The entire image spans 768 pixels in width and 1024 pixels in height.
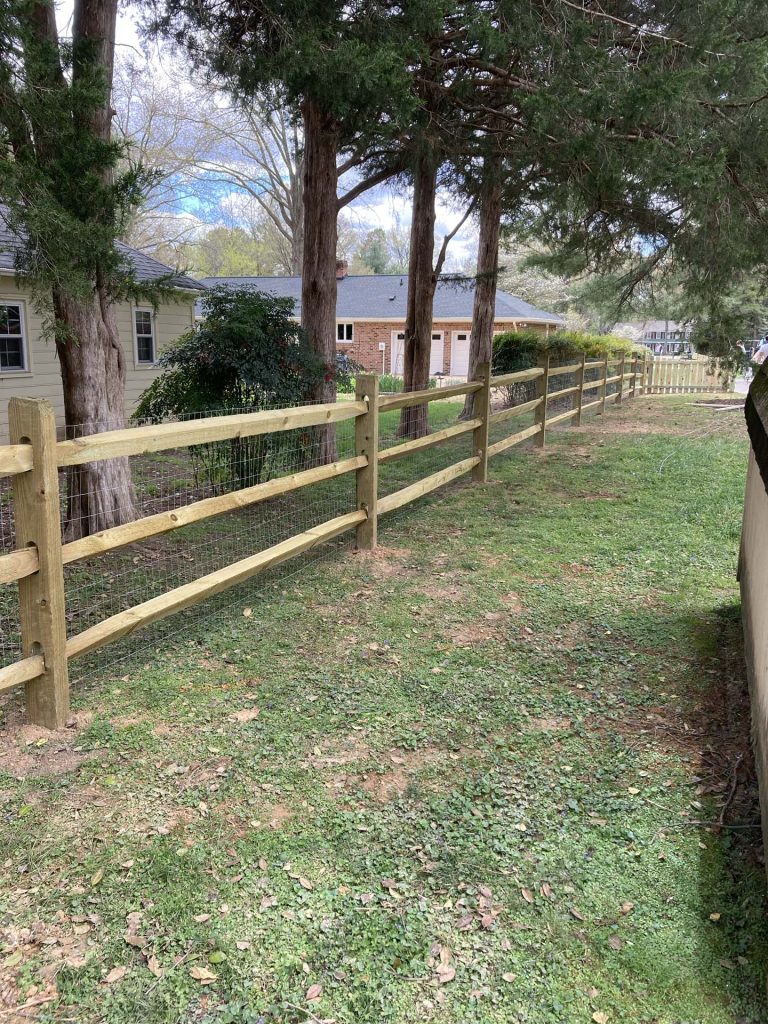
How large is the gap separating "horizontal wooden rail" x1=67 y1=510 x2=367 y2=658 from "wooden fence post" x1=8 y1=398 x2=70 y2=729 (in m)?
0.15

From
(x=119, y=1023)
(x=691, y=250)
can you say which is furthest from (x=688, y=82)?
(x=119, y=1023)

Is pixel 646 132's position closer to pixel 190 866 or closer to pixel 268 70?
pixel 268 70

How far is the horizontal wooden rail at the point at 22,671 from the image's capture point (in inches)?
123

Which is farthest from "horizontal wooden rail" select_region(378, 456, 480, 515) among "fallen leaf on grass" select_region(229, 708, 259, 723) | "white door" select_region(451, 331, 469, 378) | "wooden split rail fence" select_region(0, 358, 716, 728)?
"white door" select_region(451, 331, 469, 378)

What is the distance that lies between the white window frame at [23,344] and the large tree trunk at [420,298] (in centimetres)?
626

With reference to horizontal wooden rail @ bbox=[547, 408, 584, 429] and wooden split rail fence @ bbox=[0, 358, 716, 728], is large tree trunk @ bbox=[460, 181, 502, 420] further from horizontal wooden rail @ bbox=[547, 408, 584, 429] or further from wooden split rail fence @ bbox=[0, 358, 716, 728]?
wooden split rail fence @ bbox=[0, 358, 716, 728]

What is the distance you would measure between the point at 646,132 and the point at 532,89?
1.20 m

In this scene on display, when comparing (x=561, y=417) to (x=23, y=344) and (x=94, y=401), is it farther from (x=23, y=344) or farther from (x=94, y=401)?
(x=23, y=344)

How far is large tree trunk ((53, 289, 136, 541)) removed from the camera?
588 cm

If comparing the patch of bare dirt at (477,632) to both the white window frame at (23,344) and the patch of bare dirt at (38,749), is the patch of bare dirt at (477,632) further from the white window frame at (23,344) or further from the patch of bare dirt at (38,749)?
the white window frame at (23,344)

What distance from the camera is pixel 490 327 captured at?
1430 cm

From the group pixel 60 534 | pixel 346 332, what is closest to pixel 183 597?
pixel 60 534

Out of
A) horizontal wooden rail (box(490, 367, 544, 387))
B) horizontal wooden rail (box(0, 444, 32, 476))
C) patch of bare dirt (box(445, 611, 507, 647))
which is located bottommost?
patch of bare dirt (box(445, 611, 507, 647))

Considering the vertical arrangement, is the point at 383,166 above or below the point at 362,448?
above
